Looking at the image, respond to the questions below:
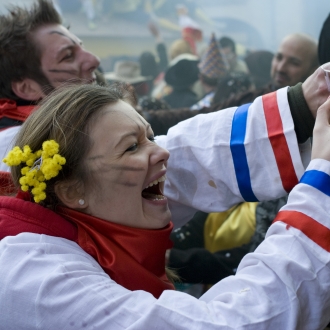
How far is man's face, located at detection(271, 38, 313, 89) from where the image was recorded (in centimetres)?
294

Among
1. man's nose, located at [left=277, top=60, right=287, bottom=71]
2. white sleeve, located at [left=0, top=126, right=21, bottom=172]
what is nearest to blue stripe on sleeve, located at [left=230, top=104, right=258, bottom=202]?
white sleeve, located at [left=0, top=126, right=21, bottom=172]

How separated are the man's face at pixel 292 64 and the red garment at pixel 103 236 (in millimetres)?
1951

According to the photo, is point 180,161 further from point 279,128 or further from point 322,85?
point 322,85

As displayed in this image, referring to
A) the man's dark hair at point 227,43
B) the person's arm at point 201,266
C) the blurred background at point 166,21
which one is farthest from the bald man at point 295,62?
the man's dark hair at point 227,43

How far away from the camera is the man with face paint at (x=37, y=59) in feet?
6.40

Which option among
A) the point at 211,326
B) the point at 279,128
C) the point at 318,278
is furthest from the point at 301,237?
the point at 279,128

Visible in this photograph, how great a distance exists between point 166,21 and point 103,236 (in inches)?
175

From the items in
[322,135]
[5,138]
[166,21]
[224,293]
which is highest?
[322,135]

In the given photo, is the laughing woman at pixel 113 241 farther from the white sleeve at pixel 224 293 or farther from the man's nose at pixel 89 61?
the man's nose at pixel 89 61

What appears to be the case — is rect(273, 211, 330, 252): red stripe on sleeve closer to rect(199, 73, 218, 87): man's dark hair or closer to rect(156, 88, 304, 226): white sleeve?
rect(156, 88, 304, 226): white sleeve

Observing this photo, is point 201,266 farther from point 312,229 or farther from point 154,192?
point 312,229

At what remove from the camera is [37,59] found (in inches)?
77.1

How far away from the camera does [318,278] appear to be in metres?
0.96

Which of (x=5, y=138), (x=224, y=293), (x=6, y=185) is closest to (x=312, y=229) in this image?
(x=224, y=293)
